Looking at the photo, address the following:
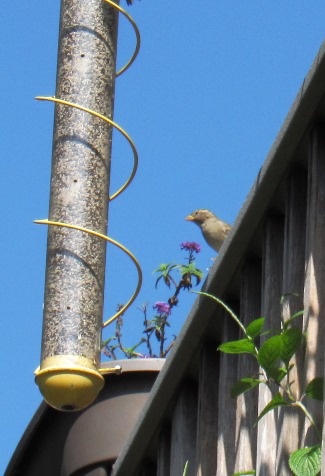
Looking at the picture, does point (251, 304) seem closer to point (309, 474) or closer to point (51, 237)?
point (309, 474)

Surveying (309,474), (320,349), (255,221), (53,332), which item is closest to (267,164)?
(255,221)

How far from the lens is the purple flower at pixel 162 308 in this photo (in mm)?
6920

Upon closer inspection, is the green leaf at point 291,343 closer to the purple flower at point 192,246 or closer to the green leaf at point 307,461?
the green leaf at point 307,461

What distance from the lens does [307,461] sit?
3.59 meters

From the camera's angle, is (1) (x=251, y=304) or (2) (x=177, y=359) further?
(2) (x=177, y=359)

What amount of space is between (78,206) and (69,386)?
2.91 feet

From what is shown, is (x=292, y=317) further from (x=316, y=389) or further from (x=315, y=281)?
(x=316, y=389)

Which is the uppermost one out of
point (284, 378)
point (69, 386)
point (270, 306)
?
point (69, 386)

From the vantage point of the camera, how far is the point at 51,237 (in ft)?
20.6

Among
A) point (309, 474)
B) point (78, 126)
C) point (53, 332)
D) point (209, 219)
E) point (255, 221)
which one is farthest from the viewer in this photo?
point (209, 219)

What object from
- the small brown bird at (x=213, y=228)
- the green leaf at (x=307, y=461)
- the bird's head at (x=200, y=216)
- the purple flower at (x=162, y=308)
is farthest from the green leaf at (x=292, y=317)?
the bird's head at (x=200, y=216)

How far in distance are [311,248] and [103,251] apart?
7.85ft

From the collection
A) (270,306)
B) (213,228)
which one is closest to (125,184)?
(270,306)

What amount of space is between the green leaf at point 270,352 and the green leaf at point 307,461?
0.98 feet
